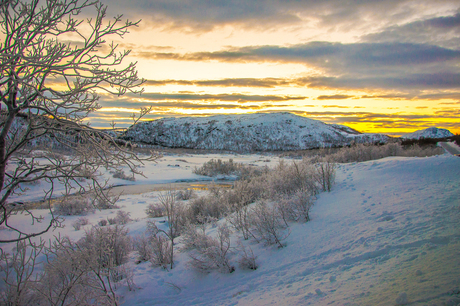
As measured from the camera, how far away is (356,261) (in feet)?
8.91

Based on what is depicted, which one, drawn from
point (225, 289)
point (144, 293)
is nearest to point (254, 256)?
point (225, 289)

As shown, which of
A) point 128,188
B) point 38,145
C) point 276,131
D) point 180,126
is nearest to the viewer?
point 38,145

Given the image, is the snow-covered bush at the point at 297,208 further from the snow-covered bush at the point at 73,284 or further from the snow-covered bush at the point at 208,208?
the snow-covered bush at the point at 73,284

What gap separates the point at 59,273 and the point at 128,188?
1002 centimetres

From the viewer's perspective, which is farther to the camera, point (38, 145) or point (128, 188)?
point (128, 188)

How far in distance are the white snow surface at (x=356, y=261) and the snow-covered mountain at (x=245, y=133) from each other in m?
50.0

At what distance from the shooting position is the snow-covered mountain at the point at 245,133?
187ft

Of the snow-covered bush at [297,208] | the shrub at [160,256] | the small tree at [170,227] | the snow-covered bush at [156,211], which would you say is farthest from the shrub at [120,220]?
the snow-covered bush at [297,208]

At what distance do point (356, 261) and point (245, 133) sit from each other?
63441 millimetres

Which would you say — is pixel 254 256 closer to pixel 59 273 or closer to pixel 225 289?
pixel 225 289

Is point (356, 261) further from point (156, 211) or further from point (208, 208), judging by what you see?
point (156, 211)

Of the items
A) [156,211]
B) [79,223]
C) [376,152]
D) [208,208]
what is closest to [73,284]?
[79,223]

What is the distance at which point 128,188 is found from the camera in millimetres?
12367

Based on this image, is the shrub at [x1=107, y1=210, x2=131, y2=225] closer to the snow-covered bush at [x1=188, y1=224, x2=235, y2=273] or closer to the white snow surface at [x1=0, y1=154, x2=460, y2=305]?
the white snow surface at [x1=0, y1=154, x2=460, y2=305]
